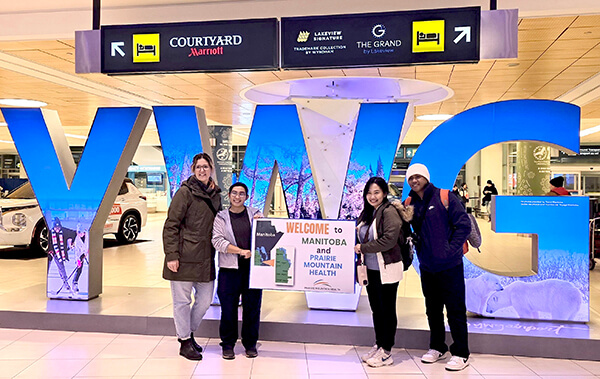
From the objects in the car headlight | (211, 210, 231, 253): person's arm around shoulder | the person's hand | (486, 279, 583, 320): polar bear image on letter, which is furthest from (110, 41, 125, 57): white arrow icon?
the car headlight

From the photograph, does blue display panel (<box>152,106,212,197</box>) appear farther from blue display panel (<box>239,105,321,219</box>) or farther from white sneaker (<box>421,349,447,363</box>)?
white sneaker (<box>421,349,447,363</box>)

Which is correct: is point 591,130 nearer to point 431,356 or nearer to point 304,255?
point 431,356

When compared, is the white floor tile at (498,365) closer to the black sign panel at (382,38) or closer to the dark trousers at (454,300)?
the dark trousers at (454,300)

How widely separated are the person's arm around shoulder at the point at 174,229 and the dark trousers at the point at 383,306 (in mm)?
1428

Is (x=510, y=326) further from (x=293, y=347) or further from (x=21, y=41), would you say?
(x=21, y=41)

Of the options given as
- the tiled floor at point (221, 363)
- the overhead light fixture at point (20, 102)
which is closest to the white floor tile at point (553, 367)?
the tiled floor at point (221, 363)

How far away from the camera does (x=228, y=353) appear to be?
13.1ft

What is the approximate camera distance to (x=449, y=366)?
12.4 ft

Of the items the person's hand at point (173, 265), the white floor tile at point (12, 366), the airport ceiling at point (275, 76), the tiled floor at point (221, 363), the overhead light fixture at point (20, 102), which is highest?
the overhead light fixture at point (20, 102)

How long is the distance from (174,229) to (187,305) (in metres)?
0.60

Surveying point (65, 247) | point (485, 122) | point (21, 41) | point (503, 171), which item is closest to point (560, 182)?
point (485, 122)

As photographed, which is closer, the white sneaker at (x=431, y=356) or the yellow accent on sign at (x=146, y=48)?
the white sneaker at (x=431, y=356)

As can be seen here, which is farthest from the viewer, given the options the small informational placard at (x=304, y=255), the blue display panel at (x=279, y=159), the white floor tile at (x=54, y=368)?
the blue display panel at (x=279, y=159)

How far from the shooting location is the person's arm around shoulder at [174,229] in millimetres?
3867
